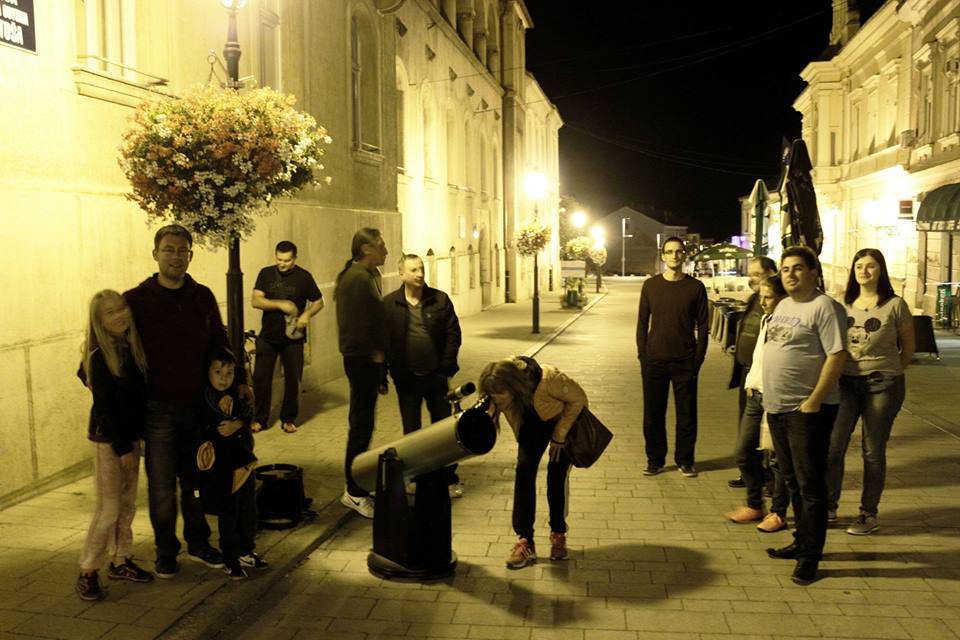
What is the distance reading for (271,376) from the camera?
10.0 meters

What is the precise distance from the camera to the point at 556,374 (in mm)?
5707

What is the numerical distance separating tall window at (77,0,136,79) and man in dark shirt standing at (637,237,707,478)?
515 cm

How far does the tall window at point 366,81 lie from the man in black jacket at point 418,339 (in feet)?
28.2

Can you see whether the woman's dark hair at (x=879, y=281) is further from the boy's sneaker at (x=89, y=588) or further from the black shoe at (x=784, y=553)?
the boy's sneaker at (x=89, y=588)

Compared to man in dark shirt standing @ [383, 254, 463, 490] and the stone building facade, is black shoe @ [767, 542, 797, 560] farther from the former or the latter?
the stone building facade

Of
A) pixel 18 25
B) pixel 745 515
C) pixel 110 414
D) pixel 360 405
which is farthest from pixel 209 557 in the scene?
pixel 18 25

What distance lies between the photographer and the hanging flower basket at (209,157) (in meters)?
6.35

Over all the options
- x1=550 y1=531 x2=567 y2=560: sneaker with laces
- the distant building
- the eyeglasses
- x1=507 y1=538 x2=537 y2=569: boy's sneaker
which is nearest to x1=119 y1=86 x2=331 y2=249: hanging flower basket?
the eyeglasses

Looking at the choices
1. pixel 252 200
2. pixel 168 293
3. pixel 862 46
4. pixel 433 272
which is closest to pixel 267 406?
pixel 252 200

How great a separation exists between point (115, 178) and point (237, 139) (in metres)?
2.48

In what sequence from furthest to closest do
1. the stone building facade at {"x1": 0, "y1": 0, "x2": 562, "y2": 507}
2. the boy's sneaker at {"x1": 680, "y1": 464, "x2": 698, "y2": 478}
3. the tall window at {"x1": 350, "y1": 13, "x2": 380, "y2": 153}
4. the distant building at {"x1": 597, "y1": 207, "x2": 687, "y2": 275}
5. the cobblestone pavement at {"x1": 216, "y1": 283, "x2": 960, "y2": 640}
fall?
the distant building at {"x1": 597, "y1": 207, "x2": 687, "y2": 275}
the tall window at {"x1": 350, "y1": 13, "x2": 380, "y2": 153}
the boy's sneaker at {"x1": 680, "y1": 464, "x2": 698, "y2": 478}
the stone building facade at {"x1": 0, "y1": 0, "x2": 562, "y2": 507}
the cobblestone pavement at {"x1": 216, "y1": 283, "x2": 960, "y2": 640}

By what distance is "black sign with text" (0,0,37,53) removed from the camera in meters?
6.82

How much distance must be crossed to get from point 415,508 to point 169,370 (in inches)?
65.9

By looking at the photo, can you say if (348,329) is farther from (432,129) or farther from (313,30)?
(432,129)
